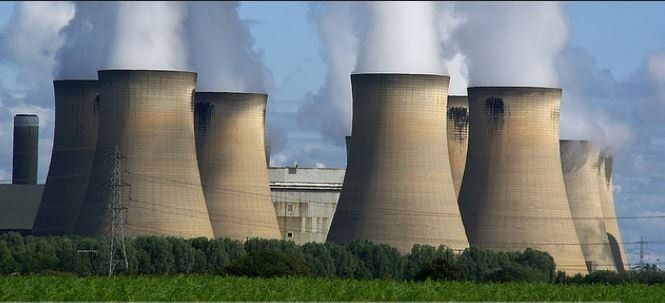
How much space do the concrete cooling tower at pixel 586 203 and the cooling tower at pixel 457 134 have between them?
3647 millimetres

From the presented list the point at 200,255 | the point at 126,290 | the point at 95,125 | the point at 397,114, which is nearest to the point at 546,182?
the point at 397,114

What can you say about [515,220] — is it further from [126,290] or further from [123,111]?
[126,290]

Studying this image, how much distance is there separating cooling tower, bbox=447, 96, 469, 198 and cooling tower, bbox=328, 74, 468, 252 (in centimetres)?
938

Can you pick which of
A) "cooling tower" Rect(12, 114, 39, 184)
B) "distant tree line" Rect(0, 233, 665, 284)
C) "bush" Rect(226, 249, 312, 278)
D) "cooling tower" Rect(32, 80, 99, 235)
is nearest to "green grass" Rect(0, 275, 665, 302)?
"bush" Rect(226, 249, 312, 278)

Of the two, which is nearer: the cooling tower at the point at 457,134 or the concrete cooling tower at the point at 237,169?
the concrete cooling tower at the point at 237,169

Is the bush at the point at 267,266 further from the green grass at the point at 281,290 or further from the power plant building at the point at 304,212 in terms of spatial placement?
the power plant building at the point at 304,212

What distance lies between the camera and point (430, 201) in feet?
171

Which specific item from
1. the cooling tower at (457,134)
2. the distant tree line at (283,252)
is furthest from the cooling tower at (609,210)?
the distant tree line at (283,252)

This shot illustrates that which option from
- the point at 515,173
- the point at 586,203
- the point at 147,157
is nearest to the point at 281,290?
the point at 147,157

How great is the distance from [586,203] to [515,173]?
29.8ft

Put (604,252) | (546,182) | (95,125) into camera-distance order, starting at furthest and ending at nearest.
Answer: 1. (604,252)
2. (95,125)
3. (546,182)

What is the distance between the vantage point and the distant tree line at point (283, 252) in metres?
51.0

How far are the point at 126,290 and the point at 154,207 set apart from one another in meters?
26.5

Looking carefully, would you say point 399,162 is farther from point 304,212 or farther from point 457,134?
point 304,212
